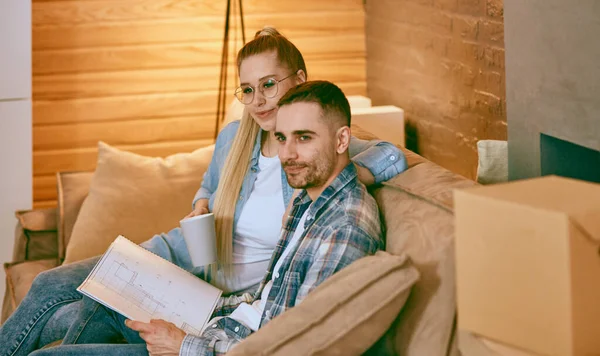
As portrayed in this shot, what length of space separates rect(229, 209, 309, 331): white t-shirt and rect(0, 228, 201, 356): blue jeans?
51cm

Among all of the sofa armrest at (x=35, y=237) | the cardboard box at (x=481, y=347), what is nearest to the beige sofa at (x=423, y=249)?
the cardboard box at (x=481, y=347)

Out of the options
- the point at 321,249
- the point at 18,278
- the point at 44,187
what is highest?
the point at 321,249

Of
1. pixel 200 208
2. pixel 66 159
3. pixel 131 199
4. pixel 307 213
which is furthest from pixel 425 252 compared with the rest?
pixel 66 159

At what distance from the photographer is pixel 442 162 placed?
3543 millimetres

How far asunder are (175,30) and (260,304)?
2512 millimetres

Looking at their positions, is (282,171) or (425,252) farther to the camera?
(282,171)

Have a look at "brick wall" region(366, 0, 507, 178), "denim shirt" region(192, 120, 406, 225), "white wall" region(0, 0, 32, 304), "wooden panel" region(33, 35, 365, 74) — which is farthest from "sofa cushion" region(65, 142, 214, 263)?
"brick wall" region(366, 0, 507, 178)

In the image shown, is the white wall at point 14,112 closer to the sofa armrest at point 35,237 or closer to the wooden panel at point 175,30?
the sofa armrest at point 35,237

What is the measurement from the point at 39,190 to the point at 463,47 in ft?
7.37

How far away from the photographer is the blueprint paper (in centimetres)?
222

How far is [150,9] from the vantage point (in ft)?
14.0

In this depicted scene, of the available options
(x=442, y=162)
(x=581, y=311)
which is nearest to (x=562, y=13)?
(x=581, y=311)

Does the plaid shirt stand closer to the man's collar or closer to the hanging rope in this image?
the man's collar

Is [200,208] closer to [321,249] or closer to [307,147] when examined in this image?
[307,147]
